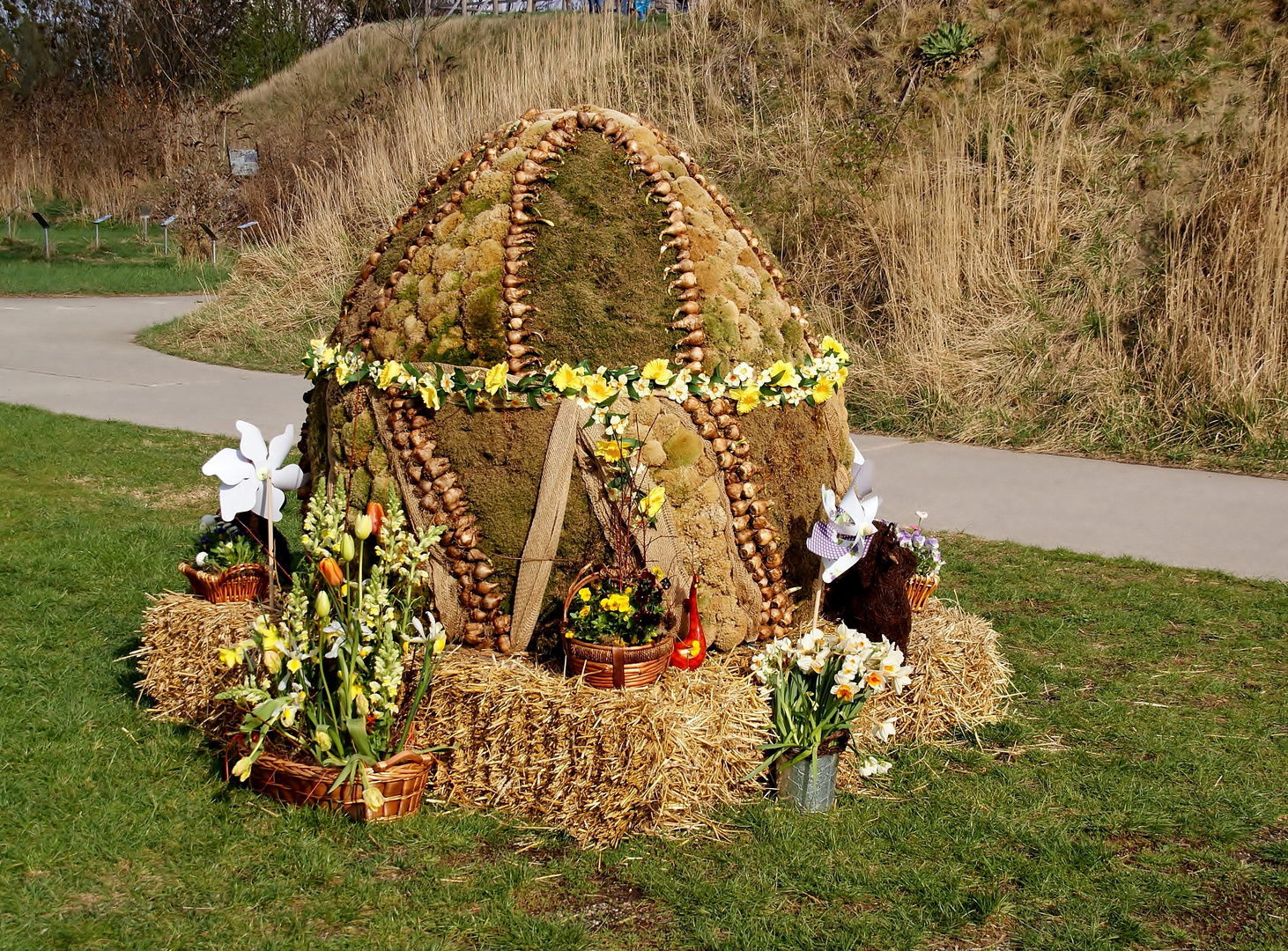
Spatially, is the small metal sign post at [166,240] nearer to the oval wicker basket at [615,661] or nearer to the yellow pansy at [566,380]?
the yellow pansy at [566,380]

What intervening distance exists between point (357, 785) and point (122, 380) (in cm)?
876

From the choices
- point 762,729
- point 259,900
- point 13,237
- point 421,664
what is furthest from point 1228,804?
point 13,237

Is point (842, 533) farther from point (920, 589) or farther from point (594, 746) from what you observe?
point (594, 746)

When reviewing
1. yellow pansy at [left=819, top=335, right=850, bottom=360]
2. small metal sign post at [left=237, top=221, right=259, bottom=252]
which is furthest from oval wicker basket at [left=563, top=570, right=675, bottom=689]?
small metal sign post at [left=237, top=221, right=259, bottom=252]

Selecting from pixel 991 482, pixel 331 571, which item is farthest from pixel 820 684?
pixel 991 482

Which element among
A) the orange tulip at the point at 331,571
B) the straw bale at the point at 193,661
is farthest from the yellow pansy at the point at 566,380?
the straw bale at the point at 193,661

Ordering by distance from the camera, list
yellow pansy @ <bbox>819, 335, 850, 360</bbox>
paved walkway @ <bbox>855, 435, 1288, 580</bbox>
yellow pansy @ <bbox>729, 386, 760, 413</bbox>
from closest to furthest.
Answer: yellow pansy @ <bbox>729, 386, 760, 413</bbox> < yellow pansy @ <bbox>819, 335, 850, 360</bbox> < paved walkway @ <bbox>855, 435, 1288, 580</bbox>

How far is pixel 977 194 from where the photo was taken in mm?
10484

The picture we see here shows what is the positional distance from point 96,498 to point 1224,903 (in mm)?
6292

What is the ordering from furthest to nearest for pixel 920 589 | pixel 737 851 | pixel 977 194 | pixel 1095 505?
pixel 977 194 < pixel 1095 505 < pixel 920 589 < pixel 737 851

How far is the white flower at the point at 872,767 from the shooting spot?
3553 mm

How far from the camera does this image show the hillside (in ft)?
29.0

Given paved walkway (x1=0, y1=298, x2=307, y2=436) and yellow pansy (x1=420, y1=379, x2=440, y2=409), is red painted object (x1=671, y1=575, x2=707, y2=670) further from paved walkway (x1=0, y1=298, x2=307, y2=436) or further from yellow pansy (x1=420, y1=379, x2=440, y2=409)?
paved walkway (x1=0, y1=298, x2=307, y2=436)

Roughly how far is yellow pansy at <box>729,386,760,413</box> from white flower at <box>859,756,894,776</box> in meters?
1.16
